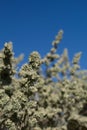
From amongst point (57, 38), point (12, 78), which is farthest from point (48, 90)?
point (12, 78)

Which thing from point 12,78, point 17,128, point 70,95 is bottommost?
point 17,128

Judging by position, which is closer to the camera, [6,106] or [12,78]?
[6,106]

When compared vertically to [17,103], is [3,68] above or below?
above

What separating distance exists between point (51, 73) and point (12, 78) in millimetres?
9145

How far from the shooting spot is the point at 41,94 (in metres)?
28.3

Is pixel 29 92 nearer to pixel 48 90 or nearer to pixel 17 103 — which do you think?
pixel 17 103

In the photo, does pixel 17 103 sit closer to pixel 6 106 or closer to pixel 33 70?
pixel 6 106

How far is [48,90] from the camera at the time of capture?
93.1ft

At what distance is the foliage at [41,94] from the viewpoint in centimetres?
1972

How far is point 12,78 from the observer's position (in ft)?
70.5

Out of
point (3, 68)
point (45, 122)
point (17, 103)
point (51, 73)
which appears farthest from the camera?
point (51, 73)

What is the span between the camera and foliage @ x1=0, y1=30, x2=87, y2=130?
19.7 metres

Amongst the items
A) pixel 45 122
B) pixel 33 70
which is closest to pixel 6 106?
pixel 33 70

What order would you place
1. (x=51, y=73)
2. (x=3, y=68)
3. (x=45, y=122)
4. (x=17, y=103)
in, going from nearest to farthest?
(x=17, y=103)
(x=3, y=68)
(x=45, y=122)
(x=51, y=73)
